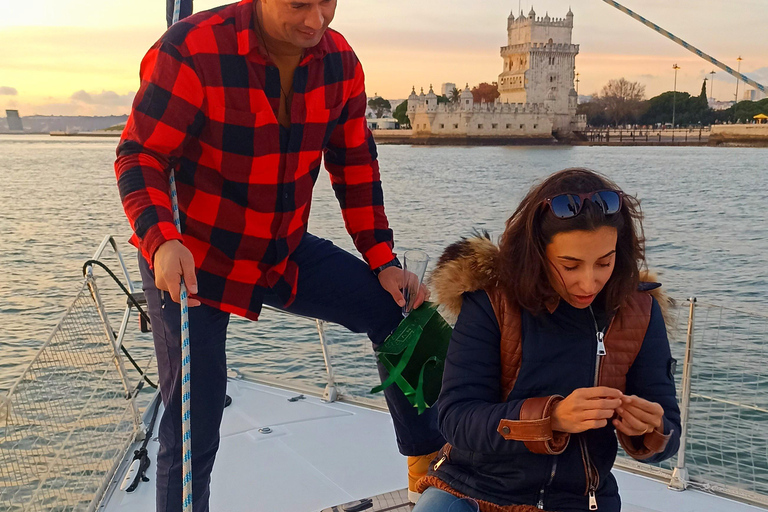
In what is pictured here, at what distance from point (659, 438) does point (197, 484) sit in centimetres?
105

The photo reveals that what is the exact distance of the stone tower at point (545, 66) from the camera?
67.4 m

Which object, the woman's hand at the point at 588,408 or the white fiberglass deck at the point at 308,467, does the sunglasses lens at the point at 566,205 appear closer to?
the woman's hand at the point at 588,408

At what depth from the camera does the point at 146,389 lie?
809 centimetres

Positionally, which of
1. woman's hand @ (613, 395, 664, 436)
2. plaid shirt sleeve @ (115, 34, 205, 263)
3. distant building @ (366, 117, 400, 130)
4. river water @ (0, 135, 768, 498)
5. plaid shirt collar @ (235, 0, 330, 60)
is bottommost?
river water @ (0, 135, 768, 498)

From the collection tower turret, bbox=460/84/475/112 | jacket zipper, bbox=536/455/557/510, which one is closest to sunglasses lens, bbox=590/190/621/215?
jacket zipper, bbox=536/455/557/510

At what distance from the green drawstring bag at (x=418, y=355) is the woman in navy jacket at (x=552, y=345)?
12.3 inches

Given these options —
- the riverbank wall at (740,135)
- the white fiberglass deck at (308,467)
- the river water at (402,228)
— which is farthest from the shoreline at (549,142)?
the white fiberglass deck at (308,467)

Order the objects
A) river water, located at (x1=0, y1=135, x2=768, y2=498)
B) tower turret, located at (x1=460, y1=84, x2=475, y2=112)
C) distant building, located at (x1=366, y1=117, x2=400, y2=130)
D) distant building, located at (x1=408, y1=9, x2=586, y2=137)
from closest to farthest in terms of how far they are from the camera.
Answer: river water, located at (x1=0, y1=135, x2=768, y2=498)
tower turret, located at (x1=460, y1=84, x2=475, y2=112)
distant building, located at (x1=408, y1=9, x2=586, y2=137)
distant building, located at (x1=366, y1=117, x2=400, y2=130)

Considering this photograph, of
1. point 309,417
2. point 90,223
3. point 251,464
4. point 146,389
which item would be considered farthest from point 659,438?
point 90,223

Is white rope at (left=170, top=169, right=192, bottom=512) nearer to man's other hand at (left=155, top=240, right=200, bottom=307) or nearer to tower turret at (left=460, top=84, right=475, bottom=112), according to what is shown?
man's other hand at (left=155, top=240, right=200, bottom=307)

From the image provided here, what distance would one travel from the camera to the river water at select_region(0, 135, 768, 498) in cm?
911

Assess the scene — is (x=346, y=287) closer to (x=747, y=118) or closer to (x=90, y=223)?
(x=90, y=223)

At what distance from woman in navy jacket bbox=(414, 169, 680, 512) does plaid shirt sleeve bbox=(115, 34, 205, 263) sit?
0.63 meters

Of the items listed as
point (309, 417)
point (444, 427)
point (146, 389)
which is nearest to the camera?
point (444, 427)
